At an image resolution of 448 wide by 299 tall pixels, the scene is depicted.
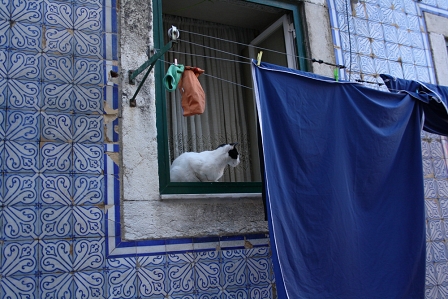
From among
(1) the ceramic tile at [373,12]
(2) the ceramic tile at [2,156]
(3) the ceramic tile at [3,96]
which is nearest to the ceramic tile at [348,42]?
(1) the ceramic tile at [373,12]

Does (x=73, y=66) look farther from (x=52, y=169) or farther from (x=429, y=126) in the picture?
(x=429, y=126)

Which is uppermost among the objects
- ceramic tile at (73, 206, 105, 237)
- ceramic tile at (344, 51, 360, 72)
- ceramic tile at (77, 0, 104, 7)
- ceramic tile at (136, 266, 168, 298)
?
ceramic tile at (77, 0, 104, 7)

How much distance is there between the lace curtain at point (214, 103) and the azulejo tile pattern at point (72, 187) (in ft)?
4.98

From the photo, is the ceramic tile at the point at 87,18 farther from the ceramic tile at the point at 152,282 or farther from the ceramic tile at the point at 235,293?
the ceramic tile at the point at 235,293

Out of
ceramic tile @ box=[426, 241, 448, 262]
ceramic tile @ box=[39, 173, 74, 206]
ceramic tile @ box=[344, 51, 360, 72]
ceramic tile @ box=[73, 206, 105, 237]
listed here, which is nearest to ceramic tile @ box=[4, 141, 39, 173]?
ceramic tile @ box=[39, 173, 74, 206]

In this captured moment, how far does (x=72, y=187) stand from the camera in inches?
142

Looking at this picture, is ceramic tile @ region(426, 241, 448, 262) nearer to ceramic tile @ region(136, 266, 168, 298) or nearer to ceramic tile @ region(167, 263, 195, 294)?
ceramic tile @ region(167, 263, 195, 294)

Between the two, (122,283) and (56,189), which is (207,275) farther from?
(56,189)

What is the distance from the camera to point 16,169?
137 inches

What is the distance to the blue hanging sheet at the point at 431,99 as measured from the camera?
4.44m

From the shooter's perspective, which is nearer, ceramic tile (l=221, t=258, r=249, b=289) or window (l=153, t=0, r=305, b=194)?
ceramic tile (l=221, t=258, r=249, b=289)

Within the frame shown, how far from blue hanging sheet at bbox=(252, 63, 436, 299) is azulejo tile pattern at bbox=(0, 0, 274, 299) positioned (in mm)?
713

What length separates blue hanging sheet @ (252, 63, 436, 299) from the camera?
3492mm

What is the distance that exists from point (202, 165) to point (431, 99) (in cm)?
204
